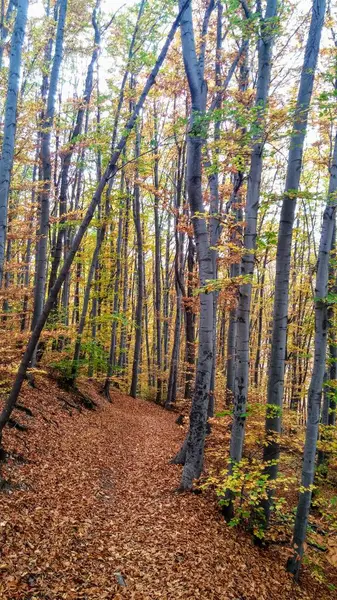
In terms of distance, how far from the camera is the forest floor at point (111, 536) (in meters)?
4.03

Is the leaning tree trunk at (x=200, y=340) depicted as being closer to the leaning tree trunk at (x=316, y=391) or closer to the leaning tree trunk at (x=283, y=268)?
the leaning tree trunk at (x=283, y=268)

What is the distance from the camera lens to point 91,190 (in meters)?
13.0

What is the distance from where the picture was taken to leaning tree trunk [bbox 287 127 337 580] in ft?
16.8

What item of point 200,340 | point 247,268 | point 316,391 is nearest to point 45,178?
point 200,340

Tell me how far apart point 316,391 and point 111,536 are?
11.8 ft

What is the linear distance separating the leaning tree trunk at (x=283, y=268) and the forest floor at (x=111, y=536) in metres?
1.16

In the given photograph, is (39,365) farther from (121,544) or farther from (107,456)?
(121,544)

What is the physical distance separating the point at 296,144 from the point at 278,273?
2069mm

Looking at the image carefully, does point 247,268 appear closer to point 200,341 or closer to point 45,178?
point 200,341

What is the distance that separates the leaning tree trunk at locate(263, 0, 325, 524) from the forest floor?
3.80ft

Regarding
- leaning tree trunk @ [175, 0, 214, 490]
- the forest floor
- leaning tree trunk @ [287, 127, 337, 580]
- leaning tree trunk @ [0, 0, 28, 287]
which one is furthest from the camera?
leaning tree trunk @ [175, 0, 214, 490]

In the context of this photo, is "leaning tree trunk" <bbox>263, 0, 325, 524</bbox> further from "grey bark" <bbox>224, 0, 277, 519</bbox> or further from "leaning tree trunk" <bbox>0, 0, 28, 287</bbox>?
"leaning tree trunk" <bbox>0, 0, 28, 287</bbox>

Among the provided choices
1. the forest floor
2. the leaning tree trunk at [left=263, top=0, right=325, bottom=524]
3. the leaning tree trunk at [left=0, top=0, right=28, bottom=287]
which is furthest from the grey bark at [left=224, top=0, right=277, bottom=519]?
the leaning tree trunk at [left=0, top=0, right=28, bottom=287]

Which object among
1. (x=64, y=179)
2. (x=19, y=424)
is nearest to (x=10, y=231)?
(x=64, y=179)
